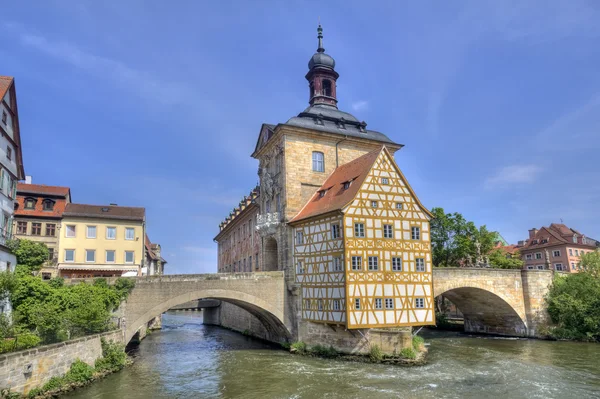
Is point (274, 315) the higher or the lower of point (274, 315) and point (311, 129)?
the lower

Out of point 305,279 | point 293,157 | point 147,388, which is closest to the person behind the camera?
point 147,388

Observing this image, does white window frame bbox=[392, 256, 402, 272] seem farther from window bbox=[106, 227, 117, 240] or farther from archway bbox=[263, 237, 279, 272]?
window bbox=[106, 227, 117, 240]

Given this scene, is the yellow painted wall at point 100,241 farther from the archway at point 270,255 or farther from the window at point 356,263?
the window at point 356,263

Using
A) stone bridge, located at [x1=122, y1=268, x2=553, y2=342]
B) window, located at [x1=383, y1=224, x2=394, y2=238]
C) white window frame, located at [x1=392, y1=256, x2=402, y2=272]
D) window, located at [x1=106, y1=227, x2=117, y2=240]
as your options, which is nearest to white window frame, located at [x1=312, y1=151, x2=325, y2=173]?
window, located at [x1=383, y1=224, x2=394, y2=238]

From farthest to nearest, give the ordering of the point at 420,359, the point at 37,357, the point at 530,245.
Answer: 1. the point at 530,245
2. the point at 420,359
3. the point at 37,357

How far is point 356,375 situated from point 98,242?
23.2 metres

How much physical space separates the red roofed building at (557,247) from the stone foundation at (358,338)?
44.3 metres

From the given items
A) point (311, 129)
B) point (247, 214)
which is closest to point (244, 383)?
point (311, 129)

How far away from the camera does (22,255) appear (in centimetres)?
2380

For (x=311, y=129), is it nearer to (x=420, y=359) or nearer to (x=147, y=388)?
(x=420, y=359)

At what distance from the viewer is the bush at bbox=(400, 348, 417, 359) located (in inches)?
882

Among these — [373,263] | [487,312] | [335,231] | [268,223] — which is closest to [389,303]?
[373,263]

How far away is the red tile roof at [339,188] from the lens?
962 inches

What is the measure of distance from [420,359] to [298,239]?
9.47 metres
